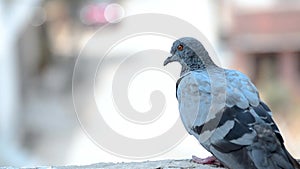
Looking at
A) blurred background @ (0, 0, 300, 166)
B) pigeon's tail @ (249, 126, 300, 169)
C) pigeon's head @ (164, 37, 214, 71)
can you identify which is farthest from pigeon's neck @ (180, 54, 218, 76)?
blurred background @ (0, 0, 300, 166)

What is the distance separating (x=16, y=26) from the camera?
9.16 m

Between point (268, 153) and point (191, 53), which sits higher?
point (191, 53)

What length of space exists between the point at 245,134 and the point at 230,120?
0.27ft

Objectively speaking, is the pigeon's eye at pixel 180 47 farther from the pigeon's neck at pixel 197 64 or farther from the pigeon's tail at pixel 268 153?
the pigeon's tail at pixel 268 153

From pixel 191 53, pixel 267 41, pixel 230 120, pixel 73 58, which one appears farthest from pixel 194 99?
pixel 73 58

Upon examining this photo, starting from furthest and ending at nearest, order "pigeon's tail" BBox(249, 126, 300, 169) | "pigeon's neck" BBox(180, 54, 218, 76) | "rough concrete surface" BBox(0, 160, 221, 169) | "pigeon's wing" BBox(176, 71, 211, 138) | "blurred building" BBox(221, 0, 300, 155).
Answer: "blurred building" BBox(221, 0, 300, 155) → "pigeon's neck" BBox(180, 54, 218, 76) → "rough concrete surface" BBox(0, 160, 221, 169) → "pigeon's wing" BBox(176, 71, 211, 138) → "pigeon's tail" BBox(249, 126, 300, 169)

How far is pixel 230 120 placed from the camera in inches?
84.2

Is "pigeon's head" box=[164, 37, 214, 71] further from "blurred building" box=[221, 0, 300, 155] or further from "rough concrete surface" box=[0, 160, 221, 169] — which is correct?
"blurred building" box=[221, 0, 300, 155]

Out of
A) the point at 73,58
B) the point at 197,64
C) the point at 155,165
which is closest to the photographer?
the point at 155,165

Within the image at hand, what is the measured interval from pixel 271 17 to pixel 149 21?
32.7 feet

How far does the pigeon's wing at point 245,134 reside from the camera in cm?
205

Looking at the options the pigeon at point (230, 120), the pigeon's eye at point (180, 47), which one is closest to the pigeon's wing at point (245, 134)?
the pigeon at point (230, 120)

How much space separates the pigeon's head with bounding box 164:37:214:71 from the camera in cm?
254

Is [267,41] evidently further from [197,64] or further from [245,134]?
[245,134]
